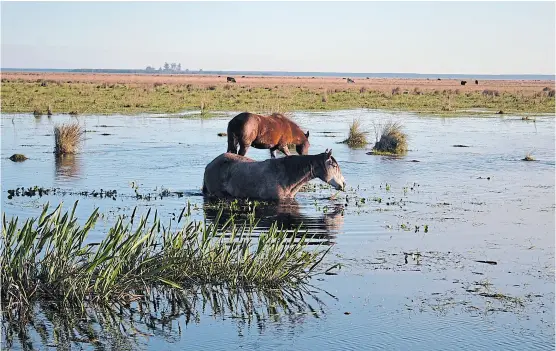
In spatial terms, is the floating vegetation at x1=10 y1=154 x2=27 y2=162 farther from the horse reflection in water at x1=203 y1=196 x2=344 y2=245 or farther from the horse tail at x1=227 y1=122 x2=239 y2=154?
the horse reflection in water at x1=203 y1=196 x2=344 y2=245

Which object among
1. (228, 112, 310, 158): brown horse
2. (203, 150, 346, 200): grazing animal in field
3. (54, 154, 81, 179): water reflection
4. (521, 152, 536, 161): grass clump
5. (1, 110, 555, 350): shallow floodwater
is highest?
(228, 112, 310, 158): brown horse

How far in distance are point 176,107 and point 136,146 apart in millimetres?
20943

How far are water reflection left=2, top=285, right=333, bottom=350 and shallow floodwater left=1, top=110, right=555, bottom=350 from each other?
0.18 ft

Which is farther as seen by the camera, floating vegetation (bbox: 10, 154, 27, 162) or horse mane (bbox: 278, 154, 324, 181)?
floating vegetation (bbox: 10, 154, 27, 162)

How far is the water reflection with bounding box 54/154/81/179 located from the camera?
59.4 feet

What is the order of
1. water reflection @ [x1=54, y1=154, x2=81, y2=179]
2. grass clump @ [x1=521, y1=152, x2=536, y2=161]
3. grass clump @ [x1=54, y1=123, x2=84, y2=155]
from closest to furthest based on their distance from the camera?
water reflection @ [x1=54, y1=154, x2=81, y2=179], grass clump @ [x1=54, y1=123, x2=84, y2=155], grass clump @ [x1=521, y1=152, x2=536, y2=161]

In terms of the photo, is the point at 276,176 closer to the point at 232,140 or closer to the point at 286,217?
the point at 286,217

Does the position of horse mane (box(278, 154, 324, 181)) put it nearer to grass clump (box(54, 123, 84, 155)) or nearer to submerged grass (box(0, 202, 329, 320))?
submerged grass (box(0, 202, 329, 320))

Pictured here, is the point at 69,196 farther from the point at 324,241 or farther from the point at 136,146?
the point at 136,146

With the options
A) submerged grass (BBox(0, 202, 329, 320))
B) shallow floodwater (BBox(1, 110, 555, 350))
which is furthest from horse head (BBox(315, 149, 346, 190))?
submerged grass (BBox(0, 202, 329, 320))

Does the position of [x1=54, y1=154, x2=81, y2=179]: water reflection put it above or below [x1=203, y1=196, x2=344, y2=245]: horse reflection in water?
below

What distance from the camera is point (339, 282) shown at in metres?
9.30

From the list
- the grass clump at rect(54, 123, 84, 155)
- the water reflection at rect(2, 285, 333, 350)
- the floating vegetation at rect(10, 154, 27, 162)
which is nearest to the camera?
the water reflection at rect(2, 285, 333, 350)

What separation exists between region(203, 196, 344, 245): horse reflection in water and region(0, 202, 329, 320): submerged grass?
99.4 inches
